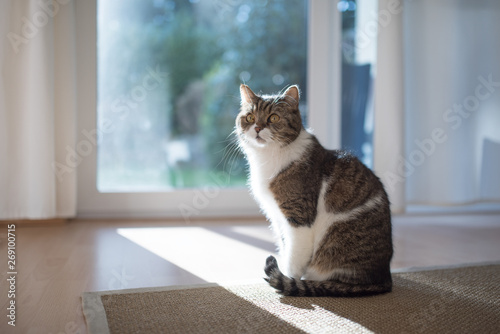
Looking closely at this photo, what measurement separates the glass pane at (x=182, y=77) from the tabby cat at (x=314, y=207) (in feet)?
4.19

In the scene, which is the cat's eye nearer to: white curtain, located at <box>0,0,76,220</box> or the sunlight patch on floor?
the sunlight patch on floor

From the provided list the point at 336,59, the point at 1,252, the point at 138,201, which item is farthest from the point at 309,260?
the point at 336,59

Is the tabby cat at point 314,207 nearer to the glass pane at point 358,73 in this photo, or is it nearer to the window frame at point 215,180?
the window frame at point 215,180

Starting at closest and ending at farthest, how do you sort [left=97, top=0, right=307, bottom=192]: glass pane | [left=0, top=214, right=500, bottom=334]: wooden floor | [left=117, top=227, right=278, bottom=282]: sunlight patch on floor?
[left=0, top=214, right=500, bottom=334]: wooden floor < [left=117, top=227, right=278, bottom=282]: sunlight patch on floor < [left=97, top=0, right=307, bottom=192]: glass pane

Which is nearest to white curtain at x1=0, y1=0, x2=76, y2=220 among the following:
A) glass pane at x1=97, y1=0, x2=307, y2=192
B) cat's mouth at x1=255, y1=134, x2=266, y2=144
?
glass pane at x1=97, y1=0, x2=307, y2=192

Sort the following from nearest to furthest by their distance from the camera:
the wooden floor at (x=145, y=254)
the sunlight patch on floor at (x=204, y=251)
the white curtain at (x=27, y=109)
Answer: the wooden floor at (x=145, y=254) < the sunlight patch on floor at (x=204, y=251) < the white curtain at (x=27, y=109)

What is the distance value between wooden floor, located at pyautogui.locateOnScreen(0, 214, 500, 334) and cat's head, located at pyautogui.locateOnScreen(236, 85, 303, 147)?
22.5 inches

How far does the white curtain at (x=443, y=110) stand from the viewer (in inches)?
117

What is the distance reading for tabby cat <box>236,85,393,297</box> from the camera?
1.57m

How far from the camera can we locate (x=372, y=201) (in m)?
1.63

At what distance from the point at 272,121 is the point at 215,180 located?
5.09ft

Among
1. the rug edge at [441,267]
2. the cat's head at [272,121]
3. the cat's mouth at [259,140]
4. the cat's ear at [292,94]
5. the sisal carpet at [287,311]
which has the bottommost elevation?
the rug edge at [441,267]

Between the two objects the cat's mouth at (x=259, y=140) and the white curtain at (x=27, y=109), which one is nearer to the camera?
the cat's mouth at (x=259, y=140)

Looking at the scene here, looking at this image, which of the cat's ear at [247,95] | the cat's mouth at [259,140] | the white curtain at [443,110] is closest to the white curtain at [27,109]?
the cat's ear at [247,95]
